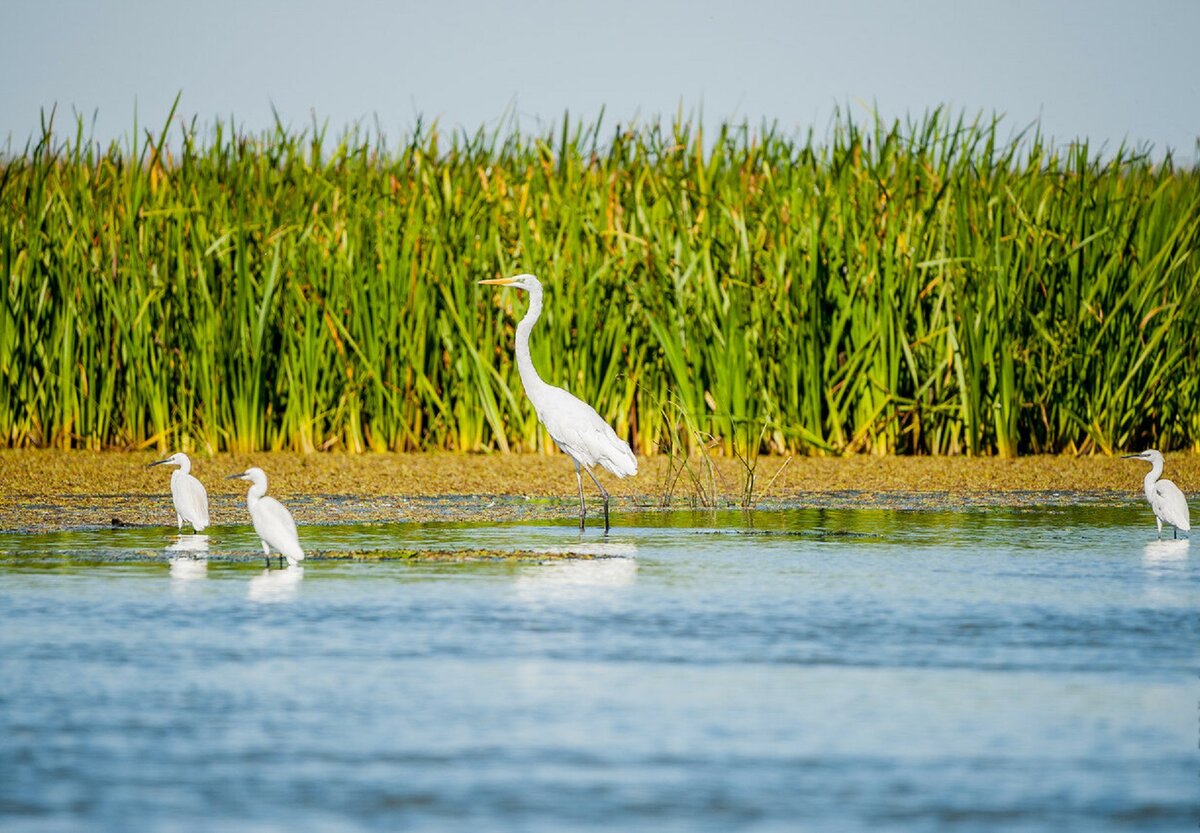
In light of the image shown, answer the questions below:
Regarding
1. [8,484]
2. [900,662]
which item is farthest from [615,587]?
[8,484]

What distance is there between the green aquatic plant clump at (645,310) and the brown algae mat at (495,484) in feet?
1.09

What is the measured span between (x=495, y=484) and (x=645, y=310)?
1852 mm

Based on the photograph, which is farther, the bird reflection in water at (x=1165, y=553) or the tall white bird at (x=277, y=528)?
the bird reflection in water at (x=1165, y=553)

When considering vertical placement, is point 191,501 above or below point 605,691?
above

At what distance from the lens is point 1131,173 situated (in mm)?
12219

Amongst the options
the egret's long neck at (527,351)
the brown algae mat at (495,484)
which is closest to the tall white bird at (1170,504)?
the brown algae mat at (495,484)

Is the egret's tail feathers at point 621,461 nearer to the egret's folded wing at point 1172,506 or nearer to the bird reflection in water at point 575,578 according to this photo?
the bird reflection in water at point 575,578

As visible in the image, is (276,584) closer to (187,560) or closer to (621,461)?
(187,560)

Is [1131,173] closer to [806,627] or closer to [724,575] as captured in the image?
[724,575]

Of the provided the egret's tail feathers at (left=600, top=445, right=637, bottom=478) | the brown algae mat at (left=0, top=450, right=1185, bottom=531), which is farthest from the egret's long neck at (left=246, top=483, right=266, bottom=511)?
the egret's tail feathers at (left=600, top=445, right=637, bottom=478)

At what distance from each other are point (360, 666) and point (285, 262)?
6734 mm

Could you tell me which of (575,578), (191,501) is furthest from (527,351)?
(575,578)

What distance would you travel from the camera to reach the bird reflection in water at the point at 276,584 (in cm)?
596

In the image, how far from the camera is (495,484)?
9867 millimetres
